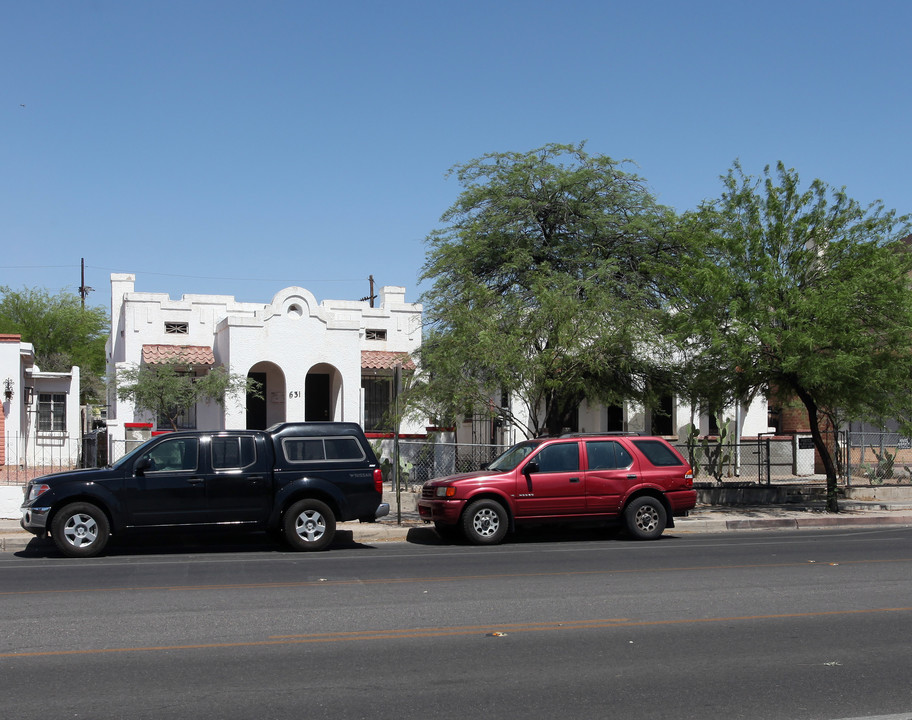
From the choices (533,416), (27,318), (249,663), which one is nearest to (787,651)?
(249,663)

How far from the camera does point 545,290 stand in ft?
66.7

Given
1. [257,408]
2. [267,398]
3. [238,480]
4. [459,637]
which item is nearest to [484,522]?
[238,480]

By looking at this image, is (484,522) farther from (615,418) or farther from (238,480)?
(615,418)

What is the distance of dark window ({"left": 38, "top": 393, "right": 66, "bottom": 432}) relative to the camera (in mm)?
33344

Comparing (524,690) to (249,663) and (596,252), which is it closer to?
(249,663)

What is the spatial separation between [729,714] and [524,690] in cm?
137

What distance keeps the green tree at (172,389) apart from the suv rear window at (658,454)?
1854cm

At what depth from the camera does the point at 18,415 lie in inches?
1145

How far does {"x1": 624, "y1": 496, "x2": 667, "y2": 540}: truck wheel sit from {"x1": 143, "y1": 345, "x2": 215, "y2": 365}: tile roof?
21848 mm

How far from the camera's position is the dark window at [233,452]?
48.0 ft

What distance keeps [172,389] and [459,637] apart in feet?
83.6

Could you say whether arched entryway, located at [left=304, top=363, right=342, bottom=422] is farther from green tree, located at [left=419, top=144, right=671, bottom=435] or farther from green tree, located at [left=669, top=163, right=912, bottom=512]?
green tree, located at [left=669, top=163, right=912, bottom=512]

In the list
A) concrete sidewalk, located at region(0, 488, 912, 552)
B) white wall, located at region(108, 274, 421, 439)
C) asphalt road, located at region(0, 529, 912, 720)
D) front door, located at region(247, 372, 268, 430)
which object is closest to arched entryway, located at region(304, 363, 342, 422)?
white wall, located at region(108, 274, 421, 439)

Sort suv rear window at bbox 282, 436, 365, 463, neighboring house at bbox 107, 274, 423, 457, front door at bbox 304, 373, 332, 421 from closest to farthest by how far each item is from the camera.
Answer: suv rear window at bbox 282, 436, 365, 463 → neighboring house at bbox 107, 274, 423, 457 → front door at bbox 304, 373, 332, 421
